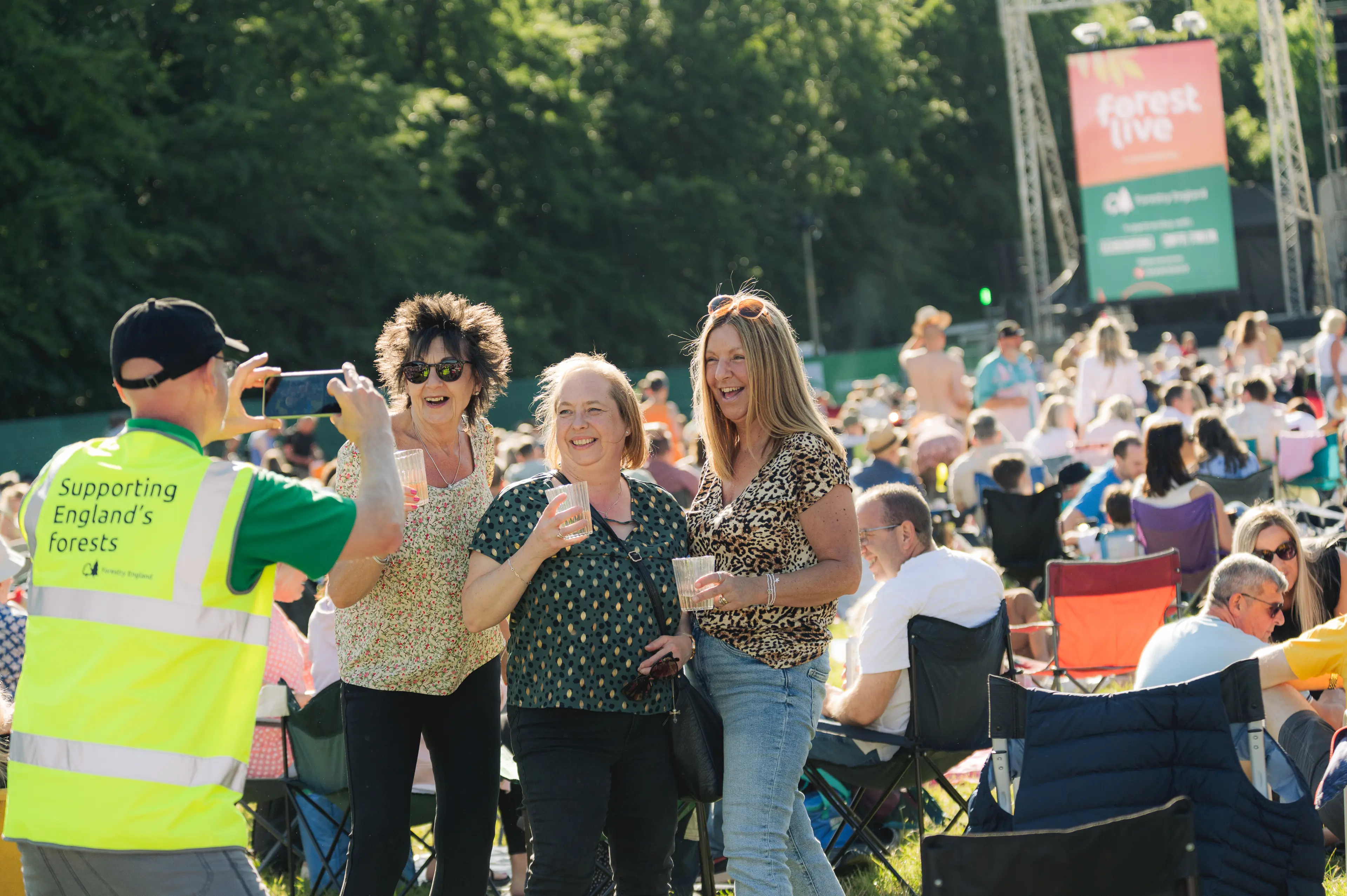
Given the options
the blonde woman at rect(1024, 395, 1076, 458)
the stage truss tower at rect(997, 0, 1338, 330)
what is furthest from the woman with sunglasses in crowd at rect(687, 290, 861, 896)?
the stage truss tower at rect(997, 0, 1338, 330)

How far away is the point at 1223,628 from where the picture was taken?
4027 millimetres

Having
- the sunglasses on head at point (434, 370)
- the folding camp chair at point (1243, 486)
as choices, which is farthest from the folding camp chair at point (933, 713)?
the folding camp chair at point (1243, 486)

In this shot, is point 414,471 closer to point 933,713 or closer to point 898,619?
point 898,619

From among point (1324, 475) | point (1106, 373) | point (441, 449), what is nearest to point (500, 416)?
point (1106, 373)

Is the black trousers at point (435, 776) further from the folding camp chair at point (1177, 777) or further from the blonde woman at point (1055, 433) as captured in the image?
the blonde woman at point (1055, 433)

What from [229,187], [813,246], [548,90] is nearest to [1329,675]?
[229,187]

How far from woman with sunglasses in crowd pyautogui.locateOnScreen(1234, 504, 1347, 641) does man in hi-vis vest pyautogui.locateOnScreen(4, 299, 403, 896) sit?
3.33 metres

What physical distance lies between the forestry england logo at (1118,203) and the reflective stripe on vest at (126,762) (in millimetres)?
24391

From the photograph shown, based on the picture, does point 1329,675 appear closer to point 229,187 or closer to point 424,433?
point 424,433

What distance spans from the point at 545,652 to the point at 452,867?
0.65m

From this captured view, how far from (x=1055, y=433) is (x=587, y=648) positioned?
786 cm

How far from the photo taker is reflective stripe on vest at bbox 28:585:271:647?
228cm

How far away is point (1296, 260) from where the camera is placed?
2673 centimetres

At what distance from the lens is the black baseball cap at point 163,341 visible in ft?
7.74
